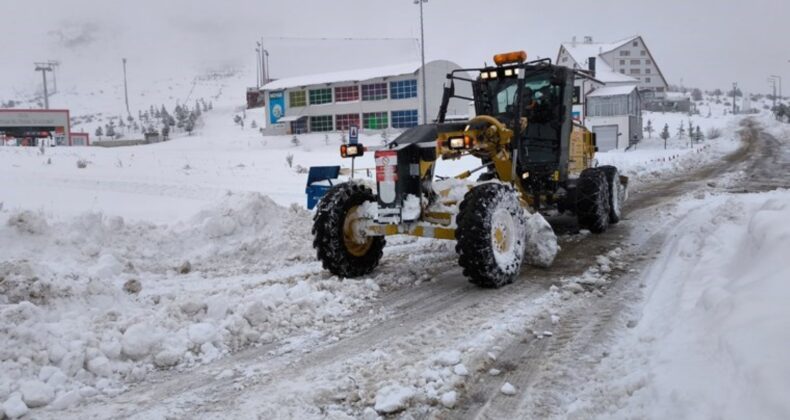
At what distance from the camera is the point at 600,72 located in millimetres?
57250

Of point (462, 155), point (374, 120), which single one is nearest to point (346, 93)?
point (374, 120)

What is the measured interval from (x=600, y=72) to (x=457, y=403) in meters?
58.2

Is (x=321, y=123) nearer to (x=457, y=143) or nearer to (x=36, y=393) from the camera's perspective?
(x=457, y=143)

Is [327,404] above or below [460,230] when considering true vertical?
below

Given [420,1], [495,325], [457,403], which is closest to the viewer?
[457,403]

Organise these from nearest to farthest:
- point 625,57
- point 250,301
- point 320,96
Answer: point 250,301, point 320,96, point 625,57

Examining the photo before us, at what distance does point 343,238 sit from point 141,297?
Answer: 7.33 ft

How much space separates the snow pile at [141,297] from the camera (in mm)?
4293

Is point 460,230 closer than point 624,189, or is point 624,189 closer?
point 460,230

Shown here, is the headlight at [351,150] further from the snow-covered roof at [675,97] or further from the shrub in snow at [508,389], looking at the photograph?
the snow-covered roof at [675,97]

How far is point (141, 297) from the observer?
6.21 meters

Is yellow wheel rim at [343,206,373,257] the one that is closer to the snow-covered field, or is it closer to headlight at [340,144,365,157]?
the snow-covered field

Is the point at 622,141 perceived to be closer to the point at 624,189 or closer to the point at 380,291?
the point at 624,189

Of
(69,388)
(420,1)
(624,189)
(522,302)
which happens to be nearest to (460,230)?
(522,302)
